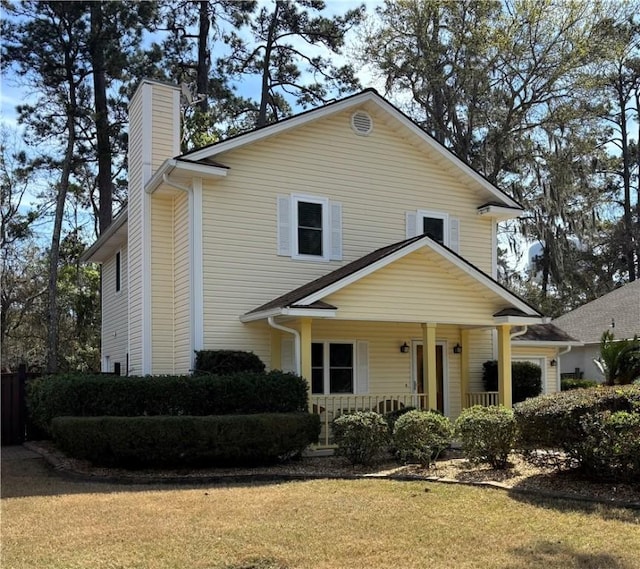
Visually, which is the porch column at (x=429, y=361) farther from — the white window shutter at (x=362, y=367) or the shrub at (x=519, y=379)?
the shrub at (x=519, y=379)

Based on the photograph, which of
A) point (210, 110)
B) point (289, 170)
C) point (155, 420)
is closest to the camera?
point (155, 420)

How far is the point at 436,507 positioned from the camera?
7.89 metres

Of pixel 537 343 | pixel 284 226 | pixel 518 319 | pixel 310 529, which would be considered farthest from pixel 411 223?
pixel 310 529

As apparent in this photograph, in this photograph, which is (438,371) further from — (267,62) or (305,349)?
(267,62)

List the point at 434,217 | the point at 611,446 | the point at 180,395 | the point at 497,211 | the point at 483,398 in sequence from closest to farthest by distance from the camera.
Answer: the point at 611,446, the point at 180,395, the point at 483,398, the point at 434,217, the point at 497,211

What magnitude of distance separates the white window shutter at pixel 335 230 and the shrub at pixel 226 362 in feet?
10.4

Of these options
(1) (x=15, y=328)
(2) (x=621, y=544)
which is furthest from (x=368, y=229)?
(1) (x=15, y=328)

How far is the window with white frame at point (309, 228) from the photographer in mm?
14547

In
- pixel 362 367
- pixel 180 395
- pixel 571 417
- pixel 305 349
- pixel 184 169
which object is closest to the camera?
pixel 571 417

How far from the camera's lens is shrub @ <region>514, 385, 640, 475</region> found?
8.79m

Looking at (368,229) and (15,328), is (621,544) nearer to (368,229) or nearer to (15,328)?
(368,229)

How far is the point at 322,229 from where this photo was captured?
1497cm

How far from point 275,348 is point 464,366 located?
4.82 m

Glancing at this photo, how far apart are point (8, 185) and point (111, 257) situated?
431 inches
